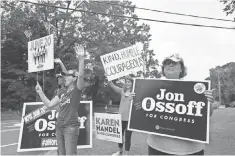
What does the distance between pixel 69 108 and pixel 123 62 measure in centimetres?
262

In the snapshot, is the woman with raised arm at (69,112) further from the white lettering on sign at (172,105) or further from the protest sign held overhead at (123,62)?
the protest sign held overhead at (123,62)

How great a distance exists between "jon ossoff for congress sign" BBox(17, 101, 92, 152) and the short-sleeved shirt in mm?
2213

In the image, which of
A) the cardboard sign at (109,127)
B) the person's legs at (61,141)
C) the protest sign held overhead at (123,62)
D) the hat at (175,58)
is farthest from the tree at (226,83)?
the hat at (175,58)

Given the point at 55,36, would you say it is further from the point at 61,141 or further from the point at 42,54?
the point at 61,141

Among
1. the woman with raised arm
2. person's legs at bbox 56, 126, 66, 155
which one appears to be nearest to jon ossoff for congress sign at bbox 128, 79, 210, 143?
the woman with raised arm

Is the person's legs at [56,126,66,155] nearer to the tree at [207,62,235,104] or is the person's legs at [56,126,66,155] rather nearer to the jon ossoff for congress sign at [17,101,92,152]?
the jon ossoff for congress sign at [17,101,92,152]

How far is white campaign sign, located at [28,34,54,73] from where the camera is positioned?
17.1 ft

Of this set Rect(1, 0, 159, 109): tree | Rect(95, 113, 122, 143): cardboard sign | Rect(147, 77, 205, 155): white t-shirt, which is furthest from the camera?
Rect(1, 0, 159, 109): tree

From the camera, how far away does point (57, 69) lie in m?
26.3

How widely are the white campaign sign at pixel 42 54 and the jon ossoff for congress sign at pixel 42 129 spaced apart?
1049 mm

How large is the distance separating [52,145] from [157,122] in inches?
144

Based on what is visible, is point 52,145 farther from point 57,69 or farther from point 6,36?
point 6,36

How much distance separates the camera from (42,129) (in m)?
5.72

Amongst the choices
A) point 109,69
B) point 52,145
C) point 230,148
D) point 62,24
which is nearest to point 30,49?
point 109,69
